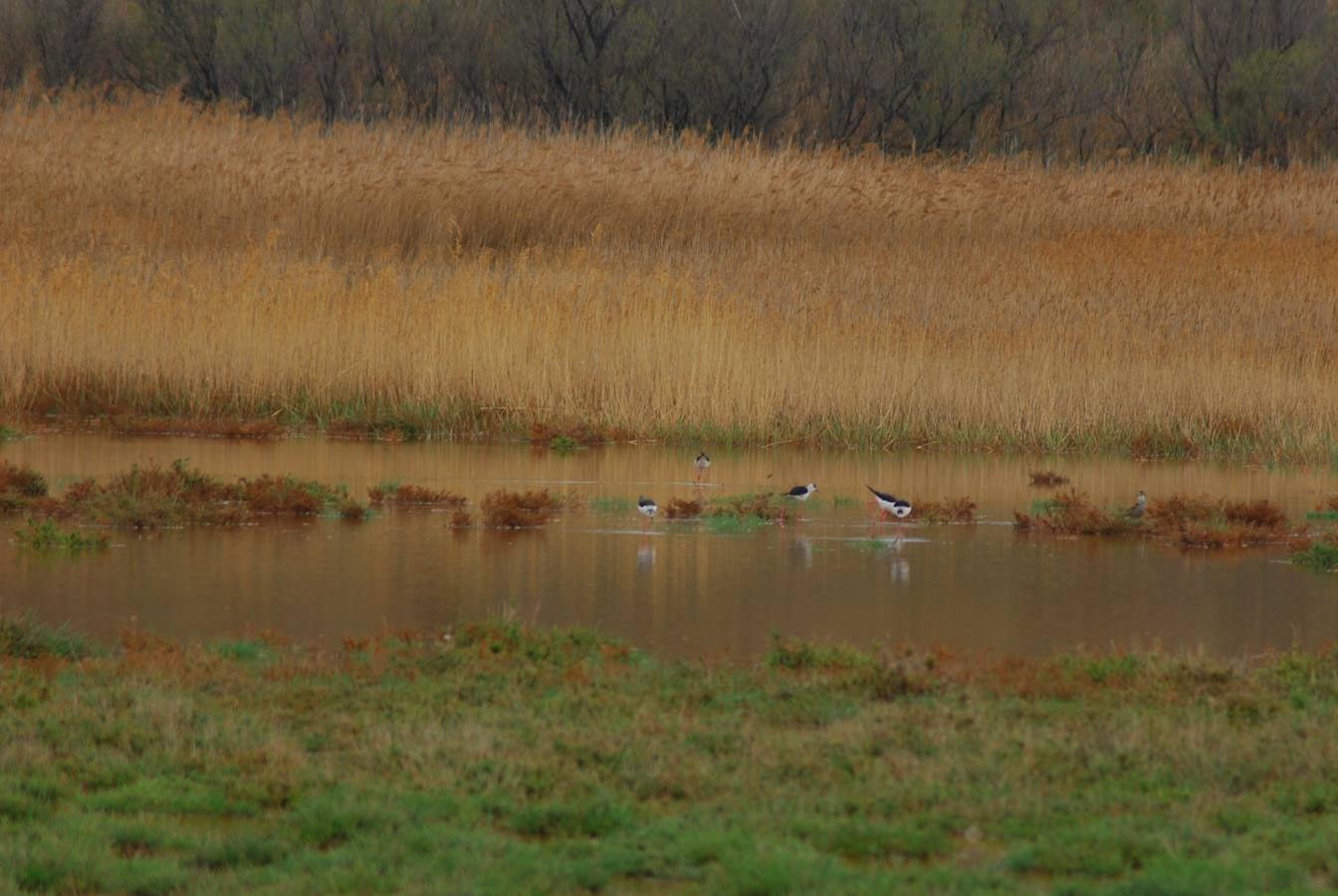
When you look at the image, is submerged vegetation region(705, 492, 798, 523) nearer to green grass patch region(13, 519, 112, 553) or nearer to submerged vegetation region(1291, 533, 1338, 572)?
submerged vegetation region(1291, 533, 1338, 572)

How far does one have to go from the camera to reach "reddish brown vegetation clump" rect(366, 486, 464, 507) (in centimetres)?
1404

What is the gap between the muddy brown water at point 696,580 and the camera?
31.0 ft

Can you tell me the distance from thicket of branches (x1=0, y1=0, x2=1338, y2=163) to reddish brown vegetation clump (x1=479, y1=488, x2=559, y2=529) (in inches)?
1199

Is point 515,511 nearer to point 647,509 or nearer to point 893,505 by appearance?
point 647,509

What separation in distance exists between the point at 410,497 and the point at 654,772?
8.25 m

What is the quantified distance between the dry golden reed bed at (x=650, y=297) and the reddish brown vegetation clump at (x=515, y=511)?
5.67 metres

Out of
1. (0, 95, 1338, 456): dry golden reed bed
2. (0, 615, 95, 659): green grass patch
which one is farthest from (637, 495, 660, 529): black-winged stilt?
(0, 95, 1338, 456): dry golden reed bed

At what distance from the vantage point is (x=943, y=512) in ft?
44.7

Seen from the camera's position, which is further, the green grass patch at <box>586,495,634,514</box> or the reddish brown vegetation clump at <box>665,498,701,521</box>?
the green grass patch at <box>586,495,634,514</box>

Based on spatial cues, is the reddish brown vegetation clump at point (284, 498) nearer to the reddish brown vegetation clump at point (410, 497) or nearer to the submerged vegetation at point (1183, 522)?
the reddish brown vegetation clump at point (410, 497)

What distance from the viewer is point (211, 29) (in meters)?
45.7

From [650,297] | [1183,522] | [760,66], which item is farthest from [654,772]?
[760,66]

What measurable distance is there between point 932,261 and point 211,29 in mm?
27464

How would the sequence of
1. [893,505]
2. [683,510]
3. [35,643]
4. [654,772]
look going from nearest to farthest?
1. [654,772]
2. [35,643]
3. [893,505]
4. [683,510]
